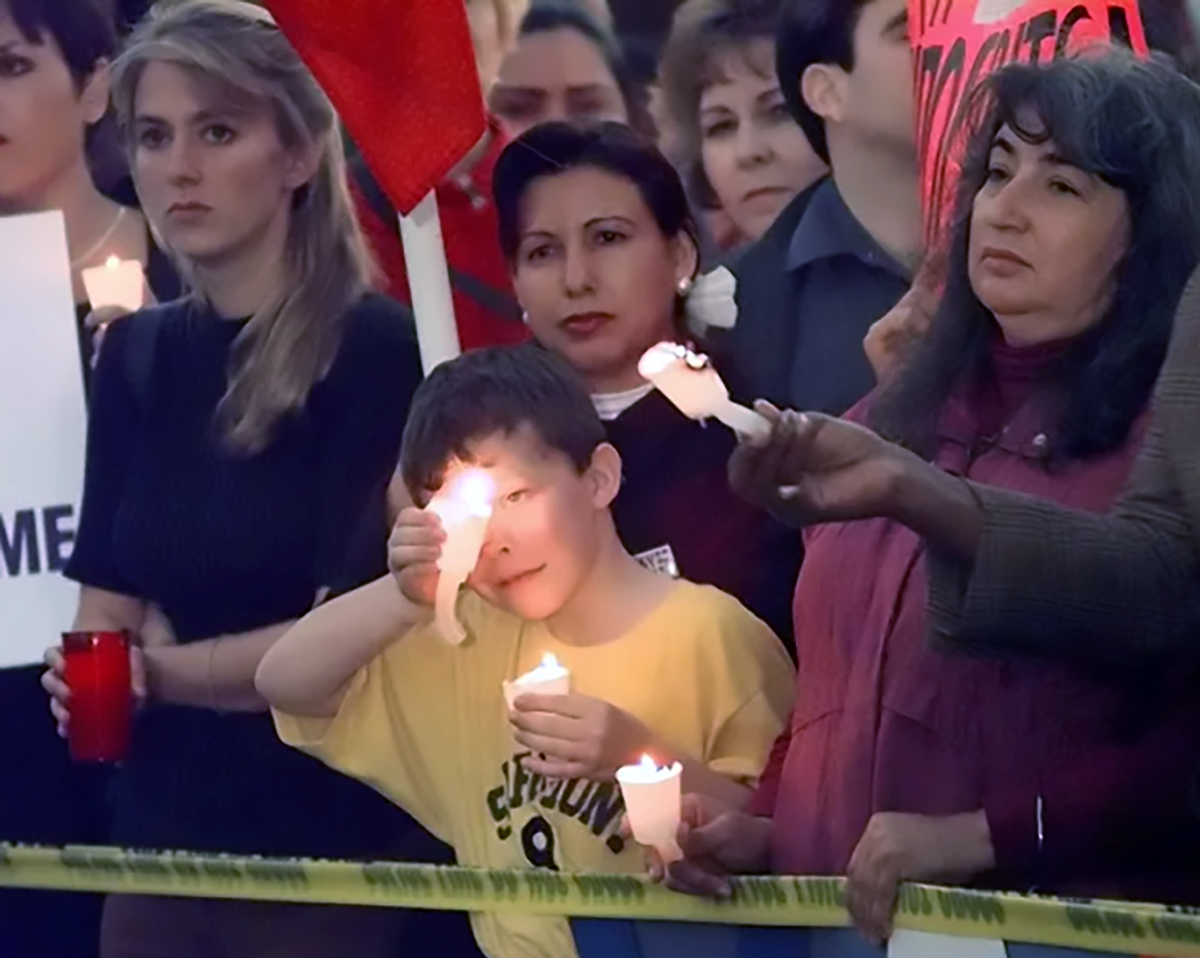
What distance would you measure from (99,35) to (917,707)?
3.88 feet

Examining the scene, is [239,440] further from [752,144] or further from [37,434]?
[752,144]

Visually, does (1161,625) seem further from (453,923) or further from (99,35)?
(99,35)

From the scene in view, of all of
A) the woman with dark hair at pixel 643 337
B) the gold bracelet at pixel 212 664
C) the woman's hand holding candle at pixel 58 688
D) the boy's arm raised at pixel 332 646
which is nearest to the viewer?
the woman with dark hair at pixel 643 337

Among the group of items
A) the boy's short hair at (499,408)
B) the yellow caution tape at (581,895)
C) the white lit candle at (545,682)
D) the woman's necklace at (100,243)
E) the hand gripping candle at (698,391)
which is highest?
the woman's necklace at (100,243)

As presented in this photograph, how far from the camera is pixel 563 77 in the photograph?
1.99m

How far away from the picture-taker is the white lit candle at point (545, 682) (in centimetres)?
192

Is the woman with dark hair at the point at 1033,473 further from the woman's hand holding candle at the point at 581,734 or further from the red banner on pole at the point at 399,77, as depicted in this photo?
the red banner on pole at the point at 399,77

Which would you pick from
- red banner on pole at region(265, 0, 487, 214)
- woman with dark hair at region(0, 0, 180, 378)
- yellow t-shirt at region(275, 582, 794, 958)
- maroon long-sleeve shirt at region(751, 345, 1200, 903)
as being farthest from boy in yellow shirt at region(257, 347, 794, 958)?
woman with dark hair at region(0, 0, 180, 378)

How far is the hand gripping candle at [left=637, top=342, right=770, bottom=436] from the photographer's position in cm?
158

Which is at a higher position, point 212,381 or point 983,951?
point 212,381

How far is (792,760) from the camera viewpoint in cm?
189

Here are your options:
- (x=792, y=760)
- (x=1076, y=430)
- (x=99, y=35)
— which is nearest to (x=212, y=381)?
(x=99, y=35)

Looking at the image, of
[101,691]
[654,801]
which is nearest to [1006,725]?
[654,801]

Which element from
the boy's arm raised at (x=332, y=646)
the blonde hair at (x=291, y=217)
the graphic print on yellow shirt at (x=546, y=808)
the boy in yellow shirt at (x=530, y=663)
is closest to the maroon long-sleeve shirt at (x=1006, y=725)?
the boy in yellow shirt at (x=530, y=663)
